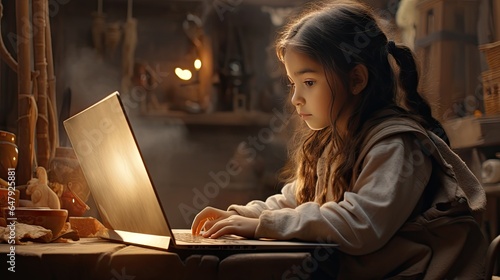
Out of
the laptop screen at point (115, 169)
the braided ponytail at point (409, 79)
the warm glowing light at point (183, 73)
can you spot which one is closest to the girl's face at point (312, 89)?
the braided ponytail at point (409, 79)

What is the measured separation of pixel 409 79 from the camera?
1368 millimetres

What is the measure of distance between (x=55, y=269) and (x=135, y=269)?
0.11 m

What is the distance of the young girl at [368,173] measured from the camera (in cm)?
108

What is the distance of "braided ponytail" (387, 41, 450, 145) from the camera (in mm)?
1347

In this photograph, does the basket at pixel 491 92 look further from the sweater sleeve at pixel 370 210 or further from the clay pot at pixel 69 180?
the clay pot at pixel 69 180

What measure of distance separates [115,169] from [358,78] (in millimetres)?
495

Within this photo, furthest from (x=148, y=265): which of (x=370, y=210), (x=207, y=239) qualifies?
(x=370, y=210)

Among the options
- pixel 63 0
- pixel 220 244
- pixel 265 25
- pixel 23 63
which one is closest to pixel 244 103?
pixel 265 25

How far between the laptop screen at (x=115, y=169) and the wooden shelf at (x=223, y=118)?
8.07ft

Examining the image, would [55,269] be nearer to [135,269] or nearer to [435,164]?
[135,269]

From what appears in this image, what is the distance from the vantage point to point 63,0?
352cm

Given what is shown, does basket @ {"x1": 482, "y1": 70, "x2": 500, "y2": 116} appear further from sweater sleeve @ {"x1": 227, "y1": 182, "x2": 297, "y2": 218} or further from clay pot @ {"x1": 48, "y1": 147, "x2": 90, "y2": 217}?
clay pot @ {"x1": 48, "y1": 147, "x2": 90, "y2": 217}

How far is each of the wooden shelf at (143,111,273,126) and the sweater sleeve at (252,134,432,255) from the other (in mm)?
2746

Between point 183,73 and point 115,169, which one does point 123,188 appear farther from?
point 183,73
